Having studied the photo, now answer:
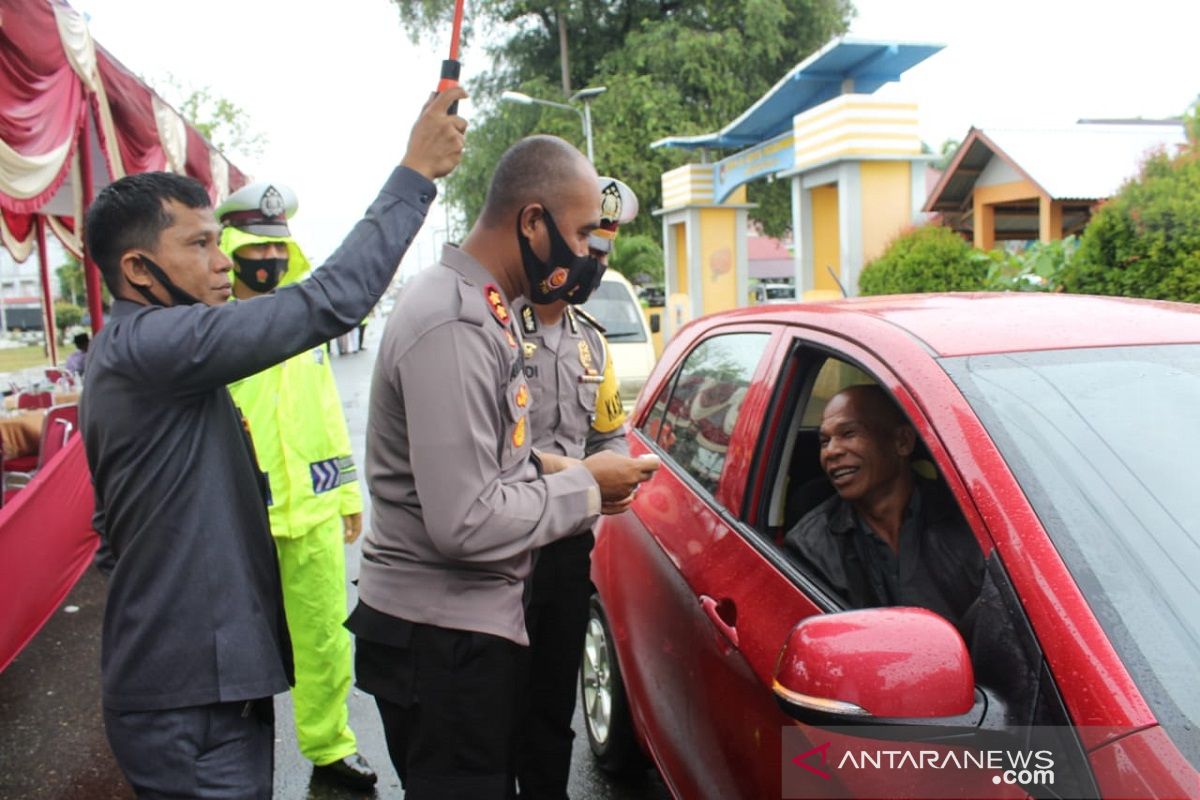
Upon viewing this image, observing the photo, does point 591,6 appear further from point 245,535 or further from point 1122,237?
point 245,535

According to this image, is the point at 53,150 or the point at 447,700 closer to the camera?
the point at 447,700

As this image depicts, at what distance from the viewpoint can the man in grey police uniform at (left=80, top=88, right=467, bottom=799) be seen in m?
1.79

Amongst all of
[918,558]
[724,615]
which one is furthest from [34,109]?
[918,558]

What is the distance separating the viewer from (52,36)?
16.8 ft

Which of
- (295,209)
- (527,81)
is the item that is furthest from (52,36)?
(527,81)

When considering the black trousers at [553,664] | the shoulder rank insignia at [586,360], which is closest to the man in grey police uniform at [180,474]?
the black trousers at [553,664]

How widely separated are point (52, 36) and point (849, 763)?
5492mm

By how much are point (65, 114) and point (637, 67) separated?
843 inches

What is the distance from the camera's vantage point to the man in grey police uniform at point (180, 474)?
1791 mm

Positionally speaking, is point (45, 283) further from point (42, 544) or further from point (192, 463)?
point (192, 463)

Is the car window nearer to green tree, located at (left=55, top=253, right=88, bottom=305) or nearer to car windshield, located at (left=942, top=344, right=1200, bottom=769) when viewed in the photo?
car windshield, located at (left=942, top=344, right=1200, bottom=769)

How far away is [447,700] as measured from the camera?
77.0 inches

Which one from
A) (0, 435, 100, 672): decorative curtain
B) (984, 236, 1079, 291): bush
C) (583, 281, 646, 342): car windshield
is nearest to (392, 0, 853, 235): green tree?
(583, 281, 646, 342): car windshield

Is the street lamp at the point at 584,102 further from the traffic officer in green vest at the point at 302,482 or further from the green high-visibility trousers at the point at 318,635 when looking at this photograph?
the green high-visibility trousers at the point at 318,635
